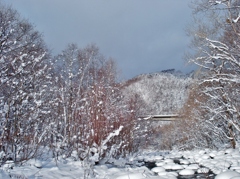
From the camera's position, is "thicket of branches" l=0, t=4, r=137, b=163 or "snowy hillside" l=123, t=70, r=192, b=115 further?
"snowy hillside" l=123, t=70, r=192, b=115

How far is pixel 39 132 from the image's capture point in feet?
20.4

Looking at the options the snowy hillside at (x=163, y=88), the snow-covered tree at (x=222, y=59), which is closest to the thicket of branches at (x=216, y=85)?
the snow-covered tree at (x=222, y=59)

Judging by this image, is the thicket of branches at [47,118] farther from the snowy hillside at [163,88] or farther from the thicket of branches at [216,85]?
the snowy hillside at [163,88]

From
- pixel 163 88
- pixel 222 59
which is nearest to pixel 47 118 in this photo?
pixel 222 59

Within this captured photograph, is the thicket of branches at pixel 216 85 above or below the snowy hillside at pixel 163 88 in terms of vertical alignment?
below

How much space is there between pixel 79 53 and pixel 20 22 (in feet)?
12.6

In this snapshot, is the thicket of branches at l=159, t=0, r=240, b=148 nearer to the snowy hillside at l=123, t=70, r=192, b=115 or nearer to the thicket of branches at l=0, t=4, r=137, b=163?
the thicket of branches at l=0, t=4, r=137, b=163

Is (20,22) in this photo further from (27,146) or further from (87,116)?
(27,146)

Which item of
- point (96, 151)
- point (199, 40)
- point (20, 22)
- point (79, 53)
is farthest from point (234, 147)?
point (20, 22)

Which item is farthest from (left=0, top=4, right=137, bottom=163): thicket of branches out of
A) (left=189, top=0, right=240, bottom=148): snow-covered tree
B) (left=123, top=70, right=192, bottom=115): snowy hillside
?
(left=123, top=70, right=192, bottom=115): snowy hillside

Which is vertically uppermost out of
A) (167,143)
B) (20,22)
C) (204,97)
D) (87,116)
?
(20,22)

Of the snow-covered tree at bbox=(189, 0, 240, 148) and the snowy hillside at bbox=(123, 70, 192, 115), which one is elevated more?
the snowy hillside at bbox=(123, 70, 192, 115)

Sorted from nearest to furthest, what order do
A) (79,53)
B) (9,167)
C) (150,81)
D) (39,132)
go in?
(9,167), (39,132), (79,53), (150,81)

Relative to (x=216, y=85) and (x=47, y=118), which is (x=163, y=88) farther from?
(x=47, y=118)
